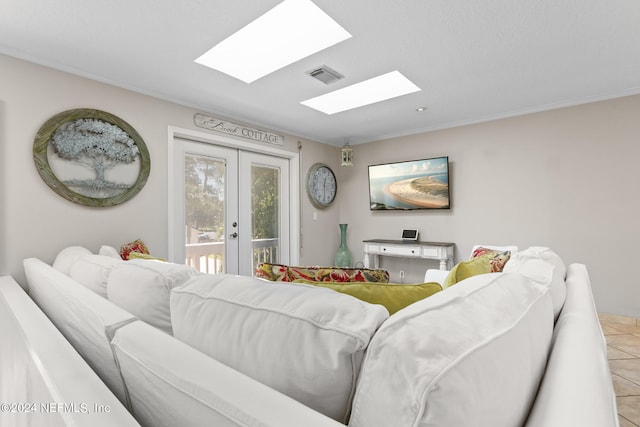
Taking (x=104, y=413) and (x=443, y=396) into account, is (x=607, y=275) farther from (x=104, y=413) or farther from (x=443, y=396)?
(x=104, y=413)

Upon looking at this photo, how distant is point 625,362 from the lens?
2295mm

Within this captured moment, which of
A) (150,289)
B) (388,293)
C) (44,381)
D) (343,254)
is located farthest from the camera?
(343,254)

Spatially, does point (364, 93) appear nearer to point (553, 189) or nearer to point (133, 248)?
point (553, 189)

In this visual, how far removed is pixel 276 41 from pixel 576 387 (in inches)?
95.1

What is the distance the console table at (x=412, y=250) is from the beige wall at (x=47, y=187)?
2677 mm

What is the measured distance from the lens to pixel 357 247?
5.05m

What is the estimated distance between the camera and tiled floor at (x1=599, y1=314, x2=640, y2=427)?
1.71 meters

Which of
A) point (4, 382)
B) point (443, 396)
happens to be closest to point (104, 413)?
point (443, 396)

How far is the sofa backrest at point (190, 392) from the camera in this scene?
0.46 m

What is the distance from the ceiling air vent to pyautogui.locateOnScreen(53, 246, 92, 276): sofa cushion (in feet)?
7.19

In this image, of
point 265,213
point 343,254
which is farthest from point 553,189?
point 265,213

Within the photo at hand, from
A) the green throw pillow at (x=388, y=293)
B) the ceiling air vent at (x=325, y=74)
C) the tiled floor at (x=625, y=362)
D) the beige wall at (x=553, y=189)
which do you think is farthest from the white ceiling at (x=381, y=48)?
the tiled floor at (x=625, y=362)

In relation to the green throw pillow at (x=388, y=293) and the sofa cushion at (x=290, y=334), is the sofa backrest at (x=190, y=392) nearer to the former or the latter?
the sofa cushion at (x=290, y=334)

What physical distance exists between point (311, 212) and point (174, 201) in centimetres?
205
